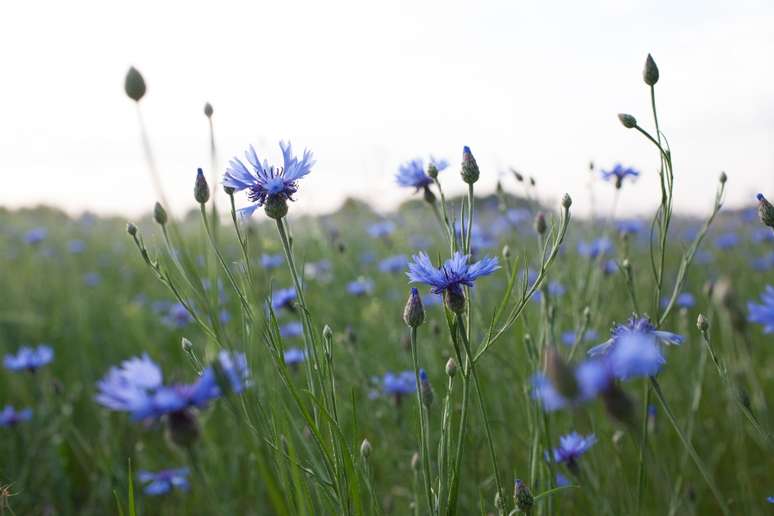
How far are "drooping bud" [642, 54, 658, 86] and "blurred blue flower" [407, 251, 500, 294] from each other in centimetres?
47

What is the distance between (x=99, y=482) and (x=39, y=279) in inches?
106

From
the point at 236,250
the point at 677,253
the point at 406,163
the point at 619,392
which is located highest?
the point at 406,163

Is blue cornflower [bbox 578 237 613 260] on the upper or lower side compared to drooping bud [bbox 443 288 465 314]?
A: lower

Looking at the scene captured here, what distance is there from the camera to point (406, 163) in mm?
1648

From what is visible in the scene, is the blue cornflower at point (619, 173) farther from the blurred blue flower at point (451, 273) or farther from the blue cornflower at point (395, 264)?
the blue cornflower at point (395, 264)

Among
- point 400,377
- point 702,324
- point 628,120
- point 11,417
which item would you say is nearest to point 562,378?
point 702,324

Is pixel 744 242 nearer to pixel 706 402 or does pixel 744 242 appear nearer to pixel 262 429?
pixel 706 402

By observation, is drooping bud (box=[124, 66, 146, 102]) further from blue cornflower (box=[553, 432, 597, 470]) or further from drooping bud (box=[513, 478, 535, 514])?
blue cornflower (box=[553, 432, 597, 470])

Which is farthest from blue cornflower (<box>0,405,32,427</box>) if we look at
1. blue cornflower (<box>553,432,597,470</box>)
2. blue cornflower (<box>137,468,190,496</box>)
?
blue cornflower (<box>553,432,597,470</box>)

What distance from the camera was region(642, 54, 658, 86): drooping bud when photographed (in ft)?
4.01

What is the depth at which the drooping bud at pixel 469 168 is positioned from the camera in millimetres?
1261

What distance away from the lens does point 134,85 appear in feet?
3.52

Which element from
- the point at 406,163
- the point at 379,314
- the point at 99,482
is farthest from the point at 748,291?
the point at 99,482

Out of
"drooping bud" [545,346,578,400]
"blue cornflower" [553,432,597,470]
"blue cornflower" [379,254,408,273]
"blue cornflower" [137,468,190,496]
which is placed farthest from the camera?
"blue cornflower" [379,254,408,273]
